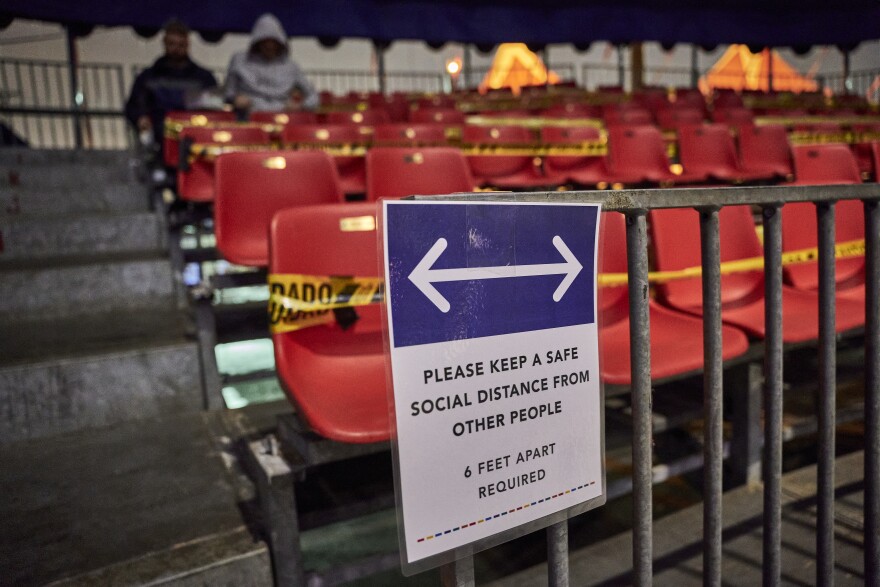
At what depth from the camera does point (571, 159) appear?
5.34 meters

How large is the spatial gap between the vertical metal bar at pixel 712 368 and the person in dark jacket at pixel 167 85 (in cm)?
508

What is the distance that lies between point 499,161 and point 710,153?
1.96 meters

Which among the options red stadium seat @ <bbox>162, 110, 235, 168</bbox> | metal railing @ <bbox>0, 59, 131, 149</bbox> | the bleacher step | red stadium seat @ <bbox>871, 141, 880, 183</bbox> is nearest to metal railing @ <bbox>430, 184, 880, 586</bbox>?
the bleacher step

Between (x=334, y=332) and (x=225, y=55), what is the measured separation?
1248 centimetres

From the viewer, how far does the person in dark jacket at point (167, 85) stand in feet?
17.0

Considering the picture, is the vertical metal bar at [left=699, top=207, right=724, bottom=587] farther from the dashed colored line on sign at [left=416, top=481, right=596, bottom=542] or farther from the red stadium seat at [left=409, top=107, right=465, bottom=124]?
the red stadium seat at [left=409, top=107, right=465, bottom=124]

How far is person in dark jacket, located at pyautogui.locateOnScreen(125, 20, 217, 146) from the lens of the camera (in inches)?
204

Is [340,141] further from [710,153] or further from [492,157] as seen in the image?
[710,153]

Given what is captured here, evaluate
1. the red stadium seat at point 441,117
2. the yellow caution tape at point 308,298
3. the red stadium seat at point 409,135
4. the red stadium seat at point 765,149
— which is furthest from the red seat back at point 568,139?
the yellow caution tape at point 308,298

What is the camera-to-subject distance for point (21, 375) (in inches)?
77.6

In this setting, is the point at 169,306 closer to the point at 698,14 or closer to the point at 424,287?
the point at 424,287

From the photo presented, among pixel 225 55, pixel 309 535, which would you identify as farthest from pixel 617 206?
pixel 225 55

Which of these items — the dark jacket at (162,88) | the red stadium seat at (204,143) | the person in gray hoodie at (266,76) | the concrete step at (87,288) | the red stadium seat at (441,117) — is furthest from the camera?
the red stadium seat at (441,117)

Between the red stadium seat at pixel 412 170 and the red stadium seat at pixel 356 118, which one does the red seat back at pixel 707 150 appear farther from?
the red stadium seat at pixel 412 170
